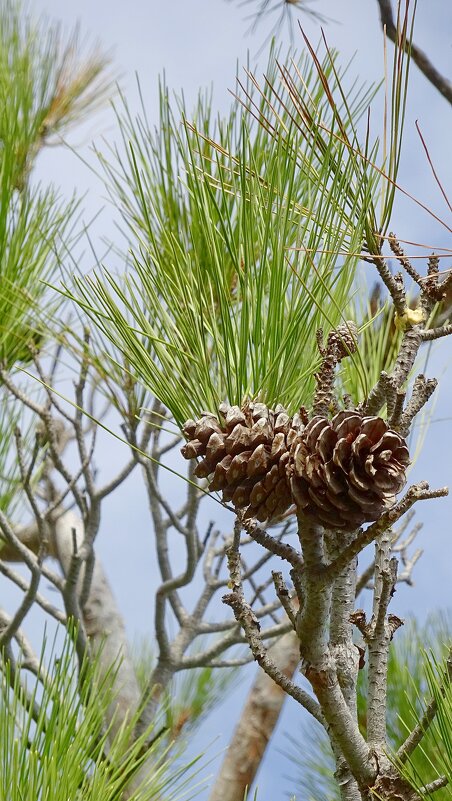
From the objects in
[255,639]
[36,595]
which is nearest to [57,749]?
[255,639]

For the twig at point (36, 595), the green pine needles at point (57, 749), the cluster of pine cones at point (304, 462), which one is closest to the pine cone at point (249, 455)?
the cluster of pine cones at point (304, 462)

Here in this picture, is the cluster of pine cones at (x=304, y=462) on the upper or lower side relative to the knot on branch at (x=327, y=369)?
lower

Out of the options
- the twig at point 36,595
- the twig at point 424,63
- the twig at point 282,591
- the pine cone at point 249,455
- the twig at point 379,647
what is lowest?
the twig at point 379,647

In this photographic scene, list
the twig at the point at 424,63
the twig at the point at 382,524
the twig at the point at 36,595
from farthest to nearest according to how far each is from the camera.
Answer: the twig at the point at 36,595 → the twig at the point at 424,63 → the twig at the point at 382,524

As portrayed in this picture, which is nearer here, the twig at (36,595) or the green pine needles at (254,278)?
the green pine needles at (254,278)

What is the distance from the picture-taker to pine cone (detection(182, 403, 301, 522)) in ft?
1.53

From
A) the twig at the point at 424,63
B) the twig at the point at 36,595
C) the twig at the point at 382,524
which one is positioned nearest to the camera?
the twig at the point at 382,524

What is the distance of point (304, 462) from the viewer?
1.47ft

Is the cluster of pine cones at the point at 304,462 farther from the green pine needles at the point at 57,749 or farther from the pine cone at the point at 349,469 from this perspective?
the green pine needles at the point at 57,749

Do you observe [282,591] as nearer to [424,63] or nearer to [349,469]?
[349,469]

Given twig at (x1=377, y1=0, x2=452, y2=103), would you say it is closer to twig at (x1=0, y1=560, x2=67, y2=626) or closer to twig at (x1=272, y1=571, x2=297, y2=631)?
twig at (x1=272, y1=571, x2=297, y2=631)

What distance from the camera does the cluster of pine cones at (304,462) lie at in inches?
17.3

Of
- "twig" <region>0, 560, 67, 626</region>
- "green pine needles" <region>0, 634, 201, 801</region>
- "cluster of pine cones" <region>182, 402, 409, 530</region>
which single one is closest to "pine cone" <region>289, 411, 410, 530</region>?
"cluster of pine cones" <region>182, 402, 409, 530</region>

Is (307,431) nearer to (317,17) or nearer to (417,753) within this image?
(417,753)
